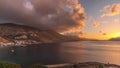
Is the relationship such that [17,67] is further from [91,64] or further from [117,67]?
[117,67]

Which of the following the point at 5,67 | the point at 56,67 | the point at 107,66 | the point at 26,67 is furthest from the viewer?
the point at 26,67

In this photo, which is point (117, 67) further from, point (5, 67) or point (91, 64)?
point (5, 67)

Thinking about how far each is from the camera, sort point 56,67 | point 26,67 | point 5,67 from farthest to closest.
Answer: point 26,67
point 56,67
point 5,67

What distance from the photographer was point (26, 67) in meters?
79.4

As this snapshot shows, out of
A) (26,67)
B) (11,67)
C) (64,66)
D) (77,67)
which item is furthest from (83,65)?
(26,67)

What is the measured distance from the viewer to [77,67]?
1163 inches

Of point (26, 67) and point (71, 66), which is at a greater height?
point (71, 66)

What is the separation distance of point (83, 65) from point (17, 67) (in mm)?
11885

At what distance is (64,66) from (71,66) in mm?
1085

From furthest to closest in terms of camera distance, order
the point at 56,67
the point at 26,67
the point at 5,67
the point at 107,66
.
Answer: the point at 26,67 → the point at 107,66 → the point at 56,67 → the point at 5,67

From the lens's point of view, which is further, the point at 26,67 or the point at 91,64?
the point at 26,67

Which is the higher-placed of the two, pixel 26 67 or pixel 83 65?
pixel 83 65

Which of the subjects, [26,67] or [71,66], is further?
[26,67]

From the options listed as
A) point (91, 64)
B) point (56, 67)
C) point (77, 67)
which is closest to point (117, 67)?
point (91, 64)
